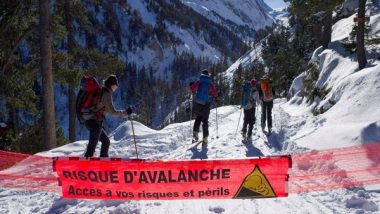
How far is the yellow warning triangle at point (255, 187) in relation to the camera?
259 inches

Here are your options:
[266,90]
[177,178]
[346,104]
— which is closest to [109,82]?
[177,178]

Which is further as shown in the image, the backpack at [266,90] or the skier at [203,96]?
the backpack at [266,90]

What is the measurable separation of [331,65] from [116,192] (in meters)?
15.6

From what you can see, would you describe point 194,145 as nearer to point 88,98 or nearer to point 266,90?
point 266,90

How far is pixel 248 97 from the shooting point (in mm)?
13352

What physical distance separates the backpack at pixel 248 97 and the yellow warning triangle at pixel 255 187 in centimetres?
685

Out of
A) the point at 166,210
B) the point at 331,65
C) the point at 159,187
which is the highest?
the point at 331,65

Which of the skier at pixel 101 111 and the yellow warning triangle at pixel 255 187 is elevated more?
the skier at pixel 101 111

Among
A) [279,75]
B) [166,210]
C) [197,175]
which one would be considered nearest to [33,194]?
[166,210]

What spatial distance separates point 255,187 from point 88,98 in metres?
3.63

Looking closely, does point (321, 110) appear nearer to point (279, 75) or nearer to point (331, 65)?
point (331, 65)

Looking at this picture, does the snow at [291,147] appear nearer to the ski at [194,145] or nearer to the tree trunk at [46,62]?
the ski at [194,145]

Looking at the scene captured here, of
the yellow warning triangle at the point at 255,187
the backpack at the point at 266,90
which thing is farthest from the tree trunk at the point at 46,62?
the yellow warning triangle at the point at 255,187

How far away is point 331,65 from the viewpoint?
19.7m
